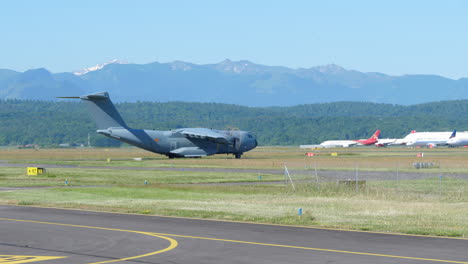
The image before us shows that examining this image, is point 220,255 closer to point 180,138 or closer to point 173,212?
point 173,212

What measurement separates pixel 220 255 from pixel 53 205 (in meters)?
17.8

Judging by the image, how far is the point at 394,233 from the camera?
85.4 feet

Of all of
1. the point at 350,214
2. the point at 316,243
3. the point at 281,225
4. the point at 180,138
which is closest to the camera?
the point at 316,243

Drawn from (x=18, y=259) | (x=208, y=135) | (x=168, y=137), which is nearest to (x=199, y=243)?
(x=18, y=259)

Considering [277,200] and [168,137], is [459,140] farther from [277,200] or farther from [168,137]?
[277,200]

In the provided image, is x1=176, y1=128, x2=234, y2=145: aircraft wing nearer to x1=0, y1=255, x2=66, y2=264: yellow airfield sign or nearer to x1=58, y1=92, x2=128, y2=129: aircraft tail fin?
x1=58, y1=92, x2=128, y2=129: aircraft tail fin

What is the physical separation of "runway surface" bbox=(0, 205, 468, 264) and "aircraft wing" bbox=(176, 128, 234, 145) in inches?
2422

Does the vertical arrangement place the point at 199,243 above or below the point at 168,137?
below

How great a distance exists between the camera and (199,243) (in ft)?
76.0

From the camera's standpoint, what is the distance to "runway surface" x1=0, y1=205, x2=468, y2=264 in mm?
20297

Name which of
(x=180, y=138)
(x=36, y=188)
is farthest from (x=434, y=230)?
(x=180, y=138)

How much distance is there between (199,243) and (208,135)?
6817 cm

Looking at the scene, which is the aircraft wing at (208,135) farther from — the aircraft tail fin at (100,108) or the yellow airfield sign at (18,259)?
the yellow airfield sign at (18,259)

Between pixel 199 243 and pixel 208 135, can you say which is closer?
pixel 199 243
